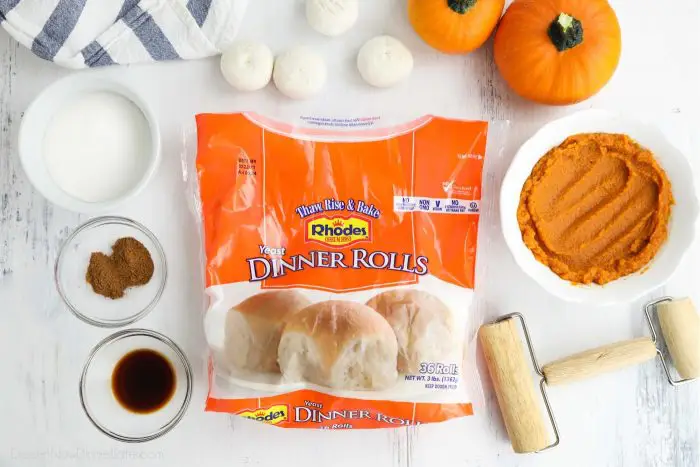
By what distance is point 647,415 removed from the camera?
116cm

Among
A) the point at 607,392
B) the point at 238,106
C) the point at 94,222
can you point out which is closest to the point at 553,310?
the point at 607,392

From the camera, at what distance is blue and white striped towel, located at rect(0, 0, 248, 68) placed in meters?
1.08

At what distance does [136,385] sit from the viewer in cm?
111

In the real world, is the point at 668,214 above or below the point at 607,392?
above

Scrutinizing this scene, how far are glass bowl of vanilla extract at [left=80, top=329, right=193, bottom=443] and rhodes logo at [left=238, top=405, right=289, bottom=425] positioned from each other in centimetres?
13

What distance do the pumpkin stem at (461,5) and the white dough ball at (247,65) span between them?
318 millimetres

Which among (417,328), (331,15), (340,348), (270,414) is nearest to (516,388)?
(417,328)

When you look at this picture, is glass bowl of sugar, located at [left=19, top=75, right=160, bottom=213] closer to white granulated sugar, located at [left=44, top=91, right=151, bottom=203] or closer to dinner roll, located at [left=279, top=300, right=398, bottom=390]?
white granulated sugar, located at [left=44, top=91, right=151, bottom=203]

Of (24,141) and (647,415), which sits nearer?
(24,141)

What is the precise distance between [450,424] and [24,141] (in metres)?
0.87

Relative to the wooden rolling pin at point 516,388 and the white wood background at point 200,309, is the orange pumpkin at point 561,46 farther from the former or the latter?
the wooden rolling pin at point 516,388

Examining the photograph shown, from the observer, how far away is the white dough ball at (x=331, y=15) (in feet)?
3.59

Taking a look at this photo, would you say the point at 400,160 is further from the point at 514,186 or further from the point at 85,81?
the point at 85,81

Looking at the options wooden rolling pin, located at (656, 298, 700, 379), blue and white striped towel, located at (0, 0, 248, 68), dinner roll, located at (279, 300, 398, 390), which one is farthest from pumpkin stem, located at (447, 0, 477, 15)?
wooden rolling pin, located at (656, 298, 700, 379)
